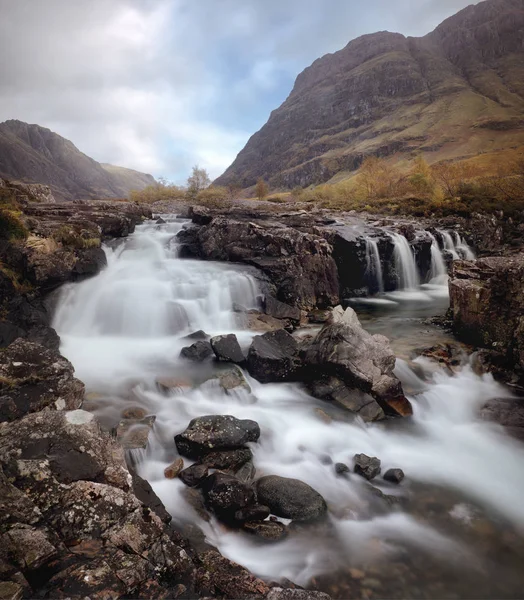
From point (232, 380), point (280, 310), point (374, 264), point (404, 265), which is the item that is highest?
point (374, 264)

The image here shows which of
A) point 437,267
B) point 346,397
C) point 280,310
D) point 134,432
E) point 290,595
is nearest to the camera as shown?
point 290,595

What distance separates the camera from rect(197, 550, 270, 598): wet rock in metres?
3.76

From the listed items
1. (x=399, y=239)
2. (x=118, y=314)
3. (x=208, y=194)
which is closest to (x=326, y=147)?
(x=208, y=194)

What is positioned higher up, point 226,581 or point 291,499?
point 226,581

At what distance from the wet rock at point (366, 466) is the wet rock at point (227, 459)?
7.09 feet

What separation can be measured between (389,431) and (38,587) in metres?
7.31

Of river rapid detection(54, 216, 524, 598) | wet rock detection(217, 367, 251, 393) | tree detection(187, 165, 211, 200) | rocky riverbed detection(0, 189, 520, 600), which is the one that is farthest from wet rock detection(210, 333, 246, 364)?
tree detection(187, 165, 211, 200)

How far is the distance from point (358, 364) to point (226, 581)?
20.6 feet

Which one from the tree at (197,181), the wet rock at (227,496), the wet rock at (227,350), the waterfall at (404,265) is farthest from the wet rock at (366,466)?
the tree at (197,181)

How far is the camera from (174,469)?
650cm

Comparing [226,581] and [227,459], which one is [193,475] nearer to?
[227,459]

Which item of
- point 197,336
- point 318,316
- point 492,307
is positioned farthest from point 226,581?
point 318,316

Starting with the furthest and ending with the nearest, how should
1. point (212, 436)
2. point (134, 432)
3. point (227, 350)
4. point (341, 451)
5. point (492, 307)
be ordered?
point (492, 307) → point (227, 350) → point (341, 451) → point (134, 432) → point (212, 436)

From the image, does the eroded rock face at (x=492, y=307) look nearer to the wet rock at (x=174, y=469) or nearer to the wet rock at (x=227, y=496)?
the wet rock at (x=227, y=496)
